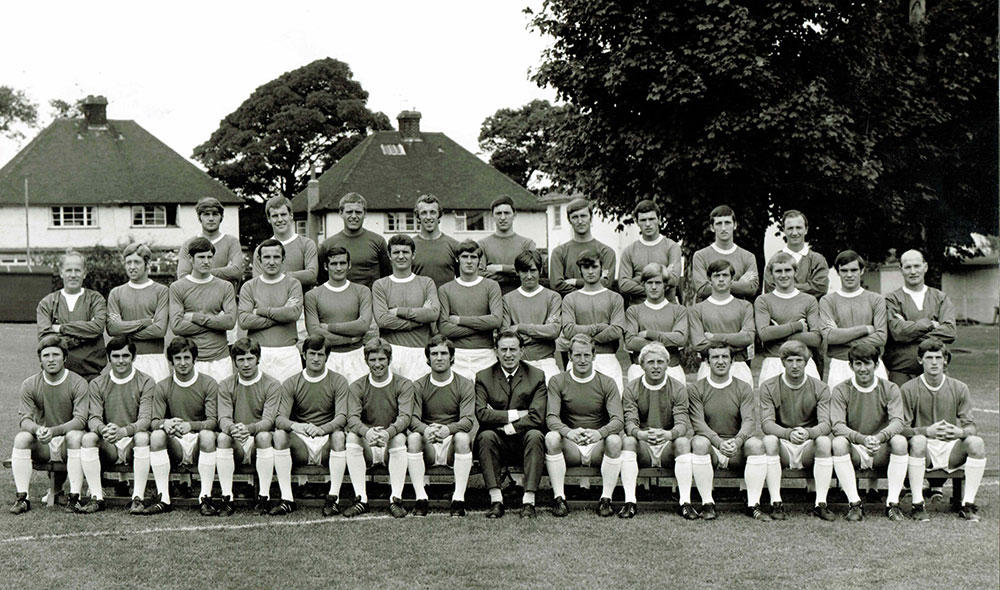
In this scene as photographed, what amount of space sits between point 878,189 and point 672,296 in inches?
534

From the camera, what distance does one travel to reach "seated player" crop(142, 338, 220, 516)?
26.7ft

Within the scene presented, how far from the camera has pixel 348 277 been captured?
9398 millimetres

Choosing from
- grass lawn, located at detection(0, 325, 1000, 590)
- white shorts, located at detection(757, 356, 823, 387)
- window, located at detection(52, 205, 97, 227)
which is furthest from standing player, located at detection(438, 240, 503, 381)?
window, located at detection(52, 205, 97, 227)

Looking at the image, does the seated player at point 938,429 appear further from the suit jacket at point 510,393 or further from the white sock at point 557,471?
the suit jacket at point 510,393

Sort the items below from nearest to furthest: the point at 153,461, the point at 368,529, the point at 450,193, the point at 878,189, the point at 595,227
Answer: the point at 368,529
the point at 153,461
the point at 878,189
the point at 595,227
the point at 450,193

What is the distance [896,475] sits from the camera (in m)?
8.05

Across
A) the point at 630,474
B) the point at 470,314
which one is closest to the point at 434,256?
the point at 470,314

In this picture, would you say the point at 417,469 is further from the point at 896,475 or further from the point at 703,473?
the point at 896,475

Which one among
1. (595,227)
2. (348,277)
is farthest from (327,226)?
(348,277)

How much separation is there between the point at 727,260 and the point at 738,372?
3.57ft

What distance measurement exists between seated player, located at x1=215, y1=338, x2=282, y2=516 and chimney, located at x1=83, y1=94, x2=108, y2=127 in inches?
1758

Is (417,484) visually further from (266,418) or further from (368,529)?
(266,418)

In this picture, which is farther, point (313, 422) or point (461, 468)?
point (313, 422)

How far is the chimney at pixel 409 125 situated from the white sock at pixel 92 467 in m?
46.0
